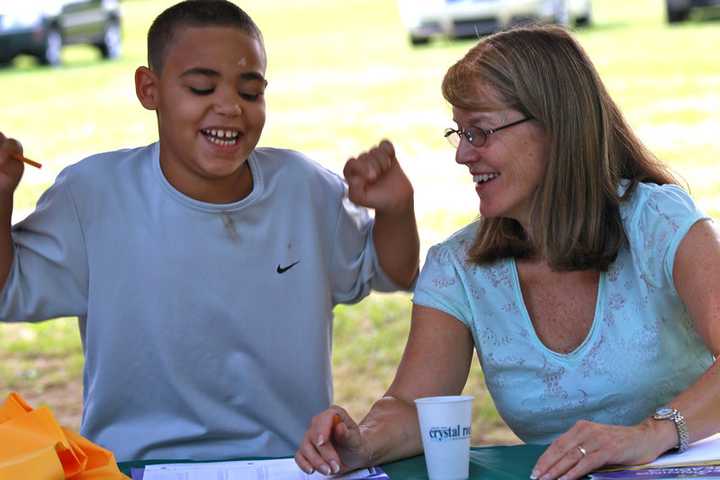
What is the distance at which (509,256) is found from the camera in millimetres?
2881

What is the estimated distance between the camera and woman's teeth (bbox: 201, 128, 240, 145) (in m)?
2.99

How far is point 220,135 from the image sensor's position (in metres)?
3.00

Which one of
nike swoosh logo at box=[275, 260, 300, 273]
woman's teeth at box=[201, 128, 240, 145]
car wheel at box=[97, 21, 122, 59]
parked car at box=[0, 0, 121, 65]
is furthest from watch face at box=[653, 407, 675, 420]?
car wheel at box=[97, 21, 122, 59]

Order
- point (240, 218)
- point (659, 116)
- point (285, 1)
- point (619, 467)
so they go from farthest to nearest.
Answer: point (285, 1), point (659, 116), point (240, 218), point (619, 467)

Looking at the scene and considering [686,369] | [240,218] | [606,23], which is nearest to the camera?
[686,369]

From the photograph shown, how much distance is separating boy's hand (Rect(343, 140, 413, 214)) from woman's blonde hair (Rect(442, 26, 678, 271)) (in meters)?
0.27

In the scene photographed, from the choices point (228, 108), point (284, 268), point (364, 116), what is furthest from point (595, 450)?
point (364, 116)

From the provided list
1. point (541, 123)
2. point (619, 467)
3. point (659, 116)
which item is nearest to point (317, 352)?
point (541, 123)

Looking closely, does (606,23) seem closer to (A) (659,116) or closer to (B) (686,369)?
(A) (659,116)

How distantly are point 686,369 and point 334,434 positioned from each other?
82cm

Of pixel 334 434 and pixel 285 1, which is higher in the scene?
pixel 334 434

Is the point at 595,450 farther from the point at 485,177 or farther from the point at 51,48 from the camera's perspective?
the point at 51,48

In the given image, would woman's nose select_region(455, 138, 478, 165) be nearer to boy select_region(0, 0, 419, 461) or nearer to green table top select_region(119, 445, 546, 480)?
boy select_region(0, 0, 419, 461)

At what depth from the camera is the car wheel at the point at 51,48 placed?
17.4 m
